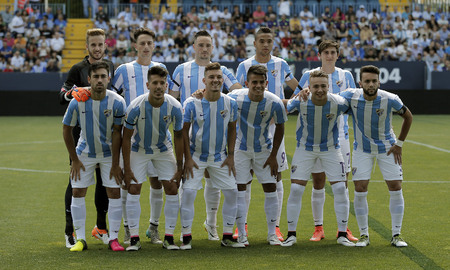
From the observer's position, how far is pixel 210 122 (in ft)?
21.7

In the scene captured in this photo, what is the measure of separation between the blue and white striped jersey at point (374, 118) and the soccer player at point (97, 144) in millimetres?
2242

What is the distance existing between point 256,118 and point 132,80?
1335mm

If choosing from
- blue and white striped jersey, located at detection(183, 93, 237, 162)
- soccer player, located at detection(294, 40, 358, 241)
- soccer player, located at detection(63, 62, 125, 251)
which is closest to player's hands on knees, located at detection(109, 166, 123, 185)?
soccer player, located at detection(63, 62, 125, 251)

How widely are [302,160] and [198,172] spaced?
3.35ft

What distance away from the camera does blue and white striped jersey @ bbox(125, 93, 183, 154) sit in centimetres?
644

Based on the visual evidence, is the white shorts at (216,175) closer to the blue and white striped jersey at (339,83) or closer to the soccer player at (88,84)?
the soccer player at (88,84)

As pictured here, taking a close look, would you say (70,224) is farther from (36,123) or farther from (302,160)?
(36,123)

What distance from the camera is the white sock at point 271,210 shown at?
6.82 m

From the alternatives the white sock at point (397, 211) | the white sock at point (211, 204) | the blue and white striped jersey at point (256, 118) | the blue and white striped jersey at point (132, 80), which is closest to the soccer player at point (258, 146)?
the blue and white striped jersey at point (256, 118)

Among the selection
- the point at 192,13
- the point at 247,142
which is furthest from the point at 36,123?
the point at 247,142

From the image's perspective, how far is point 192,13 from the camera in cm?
2680

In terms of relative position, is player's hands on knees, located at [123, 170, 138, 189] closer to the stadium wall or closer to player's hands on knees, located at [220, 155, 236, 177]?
player's hands on knees, located at [220, 155, 236, 177]

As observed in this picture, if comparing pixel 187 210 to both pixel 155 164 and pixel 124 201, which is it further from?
pixel 124 201

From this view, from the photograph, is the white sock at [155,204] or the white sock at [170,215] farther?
the white sock at [155,204]
